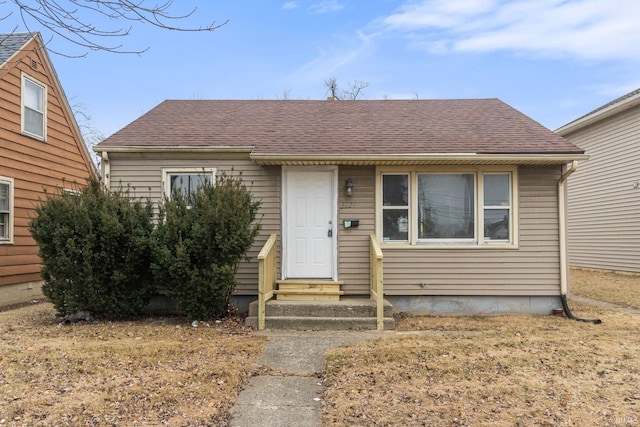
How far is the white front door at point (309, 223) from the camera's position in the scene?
25.3 ft

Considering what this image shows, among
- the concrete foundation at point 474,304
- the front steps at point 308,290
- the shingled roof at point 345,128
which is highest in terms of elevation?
the shingled roof at point 345,128

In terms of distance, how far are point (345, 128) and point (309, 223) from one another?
2111 millimetres

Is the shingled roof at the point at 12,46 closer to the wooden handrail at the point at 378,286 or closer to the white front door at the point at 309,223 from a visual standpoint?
the white front door at the point at 309,223

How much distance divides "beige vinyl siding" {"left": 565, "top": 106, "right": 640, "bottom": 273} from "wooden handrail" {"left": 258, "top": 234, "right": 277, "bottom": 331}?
10.8m

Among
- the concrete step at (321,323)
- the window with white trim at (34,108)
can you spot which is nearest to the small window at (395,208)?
the concrete step at (321,323)

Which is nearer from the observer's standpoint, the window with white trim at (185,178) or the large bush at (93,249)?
the large bush at (93,249)

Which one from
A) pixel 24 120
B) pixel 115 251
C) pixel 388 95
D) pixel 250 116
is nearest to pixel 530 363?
pixel 115 251

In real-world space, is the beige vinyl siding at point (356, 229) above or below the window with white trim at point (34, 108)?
below

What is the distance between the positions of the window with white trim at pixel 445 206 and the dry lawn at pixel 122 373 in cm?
334

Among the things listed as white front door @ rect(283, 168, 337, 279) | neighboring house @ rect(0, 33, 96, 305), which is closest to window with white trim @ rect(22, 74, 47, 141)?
neighboring house @ rect(0, 33, 96, 305)

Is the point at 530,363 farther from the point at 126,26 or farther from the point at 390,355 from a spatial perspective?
the point at 126,26

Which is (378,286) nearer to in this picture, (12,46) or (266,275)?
(266,275)

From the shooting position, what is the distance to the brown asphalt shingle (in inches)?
298

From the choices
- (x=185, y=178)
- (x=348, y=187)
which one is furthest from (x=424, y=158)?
(x=185, y=178)
